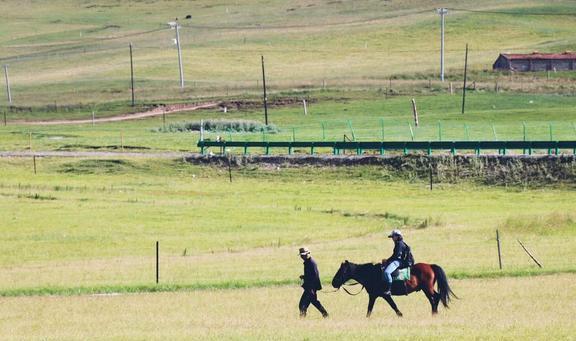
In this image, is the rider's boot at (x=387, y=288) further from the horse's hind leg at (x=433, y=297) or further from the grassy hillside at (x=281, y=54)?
the grassy hillside at (x=281, y=54)

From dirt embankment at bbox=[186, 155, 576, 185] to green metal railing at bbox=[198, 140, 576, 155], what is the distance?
1276mm

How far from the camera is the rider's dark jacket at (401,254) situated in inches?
1160

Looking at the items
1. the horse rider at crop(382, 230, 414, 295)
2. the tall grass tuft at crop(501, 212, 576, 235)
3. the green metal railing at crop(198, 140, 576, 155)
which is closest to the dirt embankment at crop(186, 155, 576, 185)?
the green metal railing at crop(198, 140, 576, 155)

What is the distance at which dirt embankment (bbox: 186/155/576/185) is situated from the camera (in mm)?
71125

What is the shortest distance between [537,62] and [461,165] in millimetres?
73501

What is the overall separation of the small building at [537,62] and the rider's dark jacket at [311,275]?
117m

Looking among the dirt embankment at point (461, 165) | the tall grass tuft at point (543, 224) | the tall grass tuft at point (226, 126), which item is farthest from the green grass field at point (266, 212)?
the tall grass tuft at point (226, 126)

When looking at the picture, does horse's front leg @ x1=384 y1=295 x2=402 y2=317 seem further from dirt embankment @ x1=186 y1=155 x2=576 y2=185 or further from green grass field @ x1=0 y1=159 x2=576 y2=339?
dirt embankment @ x1=186 y1=155 x2=576 y2=185

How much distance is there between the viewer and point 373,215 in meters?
59.1

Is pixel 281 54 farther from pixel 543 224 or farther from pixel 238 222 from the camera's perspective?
pixel 543 224

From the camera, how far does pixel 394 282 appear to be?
30062 millimetres

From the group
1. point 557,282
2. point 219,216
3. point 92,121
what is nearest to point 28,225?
point 219,216

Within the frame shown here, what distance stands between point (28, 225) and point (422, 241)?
679 inches

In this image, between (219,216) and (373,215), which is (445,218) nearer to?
(373,215)
